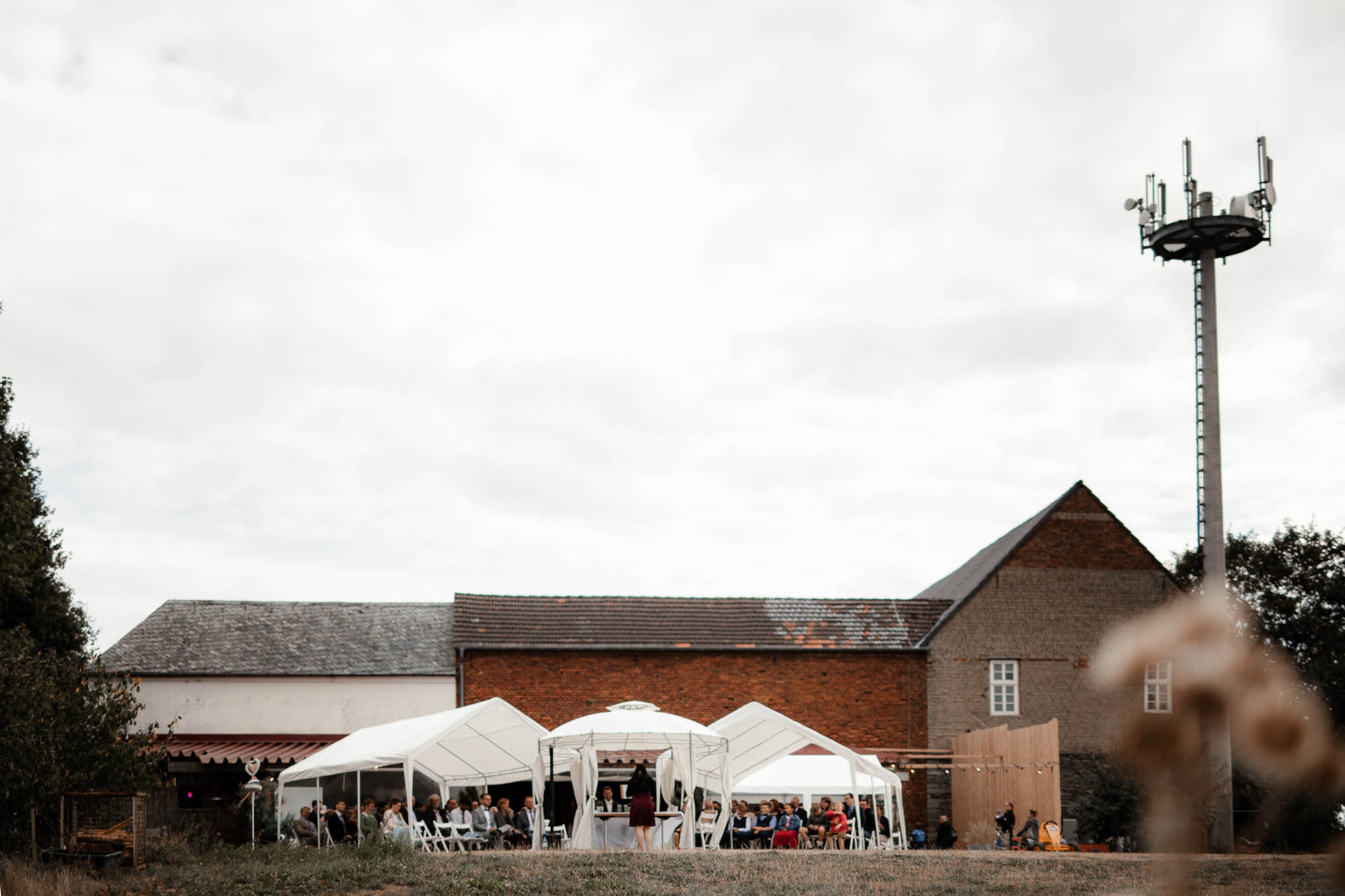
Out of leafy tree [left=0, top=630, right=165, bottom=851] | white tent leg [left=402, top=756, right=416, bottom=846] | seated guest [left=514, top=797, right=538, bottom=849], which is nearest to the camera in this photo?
leafy tree [left=0, top=630, right=165, bottom=851]

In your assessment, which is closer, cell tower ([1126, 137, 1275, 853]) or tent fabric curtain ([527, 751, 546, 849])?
tent fabric curtain ([527, 751, 546, 849])

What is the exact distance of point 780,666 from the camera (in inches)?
1358

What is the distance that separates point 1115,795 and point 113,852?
22.0 metres

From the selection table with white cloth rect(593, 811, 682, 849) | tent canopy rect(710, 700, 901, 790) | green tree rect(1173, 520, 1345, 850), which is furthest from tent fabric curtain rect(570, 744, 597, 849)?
green tree rect(1173, 520, 1345, 850)

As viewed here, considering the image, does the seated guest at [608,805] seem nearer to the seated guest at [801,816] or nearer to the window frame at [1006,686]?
the seated guest at [801,816]

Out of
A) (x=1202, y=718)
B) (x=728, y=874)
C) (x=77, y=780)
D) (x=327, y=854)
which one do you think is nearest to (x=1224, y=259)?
(x=728, y=874)

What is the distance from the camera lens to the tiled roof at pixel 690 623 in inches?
1346

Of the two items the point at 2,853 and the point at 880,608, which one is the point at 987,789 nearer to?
the point at 880,608

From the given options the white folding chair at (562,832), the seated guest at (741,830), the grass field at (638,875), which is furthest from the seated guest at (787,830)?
the grass field at (638,875)

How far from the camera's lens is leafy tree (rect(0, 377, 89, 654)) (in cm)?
2667

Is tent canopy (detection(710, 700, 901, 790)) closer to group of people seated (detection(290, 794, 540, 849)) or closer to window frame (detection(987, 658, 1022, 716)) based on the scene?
group of people seated (detection(290, 794, 540, 849))

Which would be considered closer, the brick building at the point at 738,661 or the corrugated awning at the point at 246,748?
the corrugated awning at the point at 246,748

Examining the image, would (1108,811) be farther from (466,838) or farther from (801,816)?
(466,838)

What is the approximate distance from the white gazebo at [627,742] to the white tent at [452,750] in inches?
35.4
